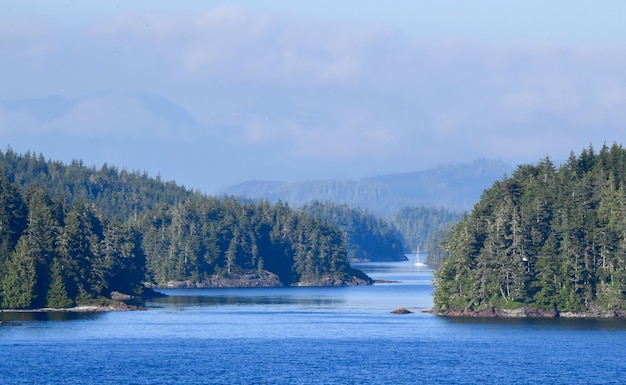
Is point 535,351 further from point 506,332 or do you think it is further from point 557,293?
point 557,293

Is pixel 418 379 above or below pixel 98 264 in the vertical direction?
below

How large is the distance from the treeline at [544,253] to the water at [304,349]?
18.4ft

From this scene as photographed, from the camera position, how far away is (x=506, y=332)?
138 metres

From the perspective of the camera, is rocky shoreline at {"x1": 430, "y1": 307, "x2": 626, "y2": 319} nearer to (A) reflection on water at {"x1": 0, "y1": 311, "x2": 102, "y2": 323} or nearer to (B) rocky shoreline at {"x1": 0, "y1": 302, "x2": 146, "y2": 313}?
(B) rocky shoreline at {"x1": 0, "y1": 302, "x2": 146, "y2": 313}

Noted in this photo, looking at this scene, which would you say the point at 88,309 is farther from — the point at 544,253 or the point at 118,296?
the point at 544,253

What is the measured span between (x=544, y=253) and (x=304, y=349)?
149 ft

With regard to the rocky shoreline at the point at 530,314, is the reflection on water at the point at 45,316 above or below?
below

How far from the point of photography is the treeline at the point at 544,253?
15425 centimetres

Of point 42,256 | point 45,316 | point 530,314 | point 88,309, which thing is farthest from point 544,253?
point 42,256

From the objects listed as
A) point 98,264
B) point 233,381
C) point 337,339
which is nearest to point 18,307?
point 98,264

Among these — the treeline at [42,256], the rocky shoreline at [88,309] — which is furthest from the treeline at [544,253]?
the treeline at [42,256]

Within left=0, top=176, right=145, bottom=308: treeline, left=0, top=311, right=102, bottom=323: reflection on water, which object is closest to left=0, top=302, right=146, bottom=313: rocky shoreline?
left=0, top=176, right=145, bottom=308: treeline

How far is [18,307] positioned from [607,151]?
87.4 metres

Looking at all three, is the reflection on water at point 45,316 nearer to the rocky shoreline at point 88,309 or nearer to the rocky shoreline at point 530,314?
the rocky shoreline at point 88,309
